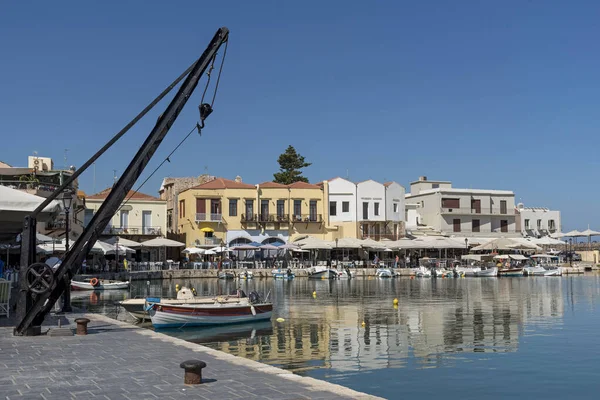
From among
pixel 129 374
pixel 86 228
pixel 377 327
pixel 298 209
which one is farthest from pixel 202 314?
pixel 298 209

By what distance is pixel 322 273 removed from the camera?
59.4 metres

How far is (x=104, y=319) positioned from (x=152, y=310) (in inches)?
129

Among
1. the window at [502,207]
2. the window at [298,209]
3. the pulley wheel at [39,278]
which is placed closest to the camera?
the pulley wheel at [39,278]

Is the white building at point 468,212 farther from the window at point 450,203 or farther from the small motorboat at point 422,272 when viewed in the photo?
the small motorboat at point 422,272

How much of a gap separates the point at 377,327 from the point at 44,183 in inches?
868

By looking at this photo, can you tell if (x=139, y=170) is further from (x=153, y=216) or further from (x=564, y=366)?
(x=153, y=216)

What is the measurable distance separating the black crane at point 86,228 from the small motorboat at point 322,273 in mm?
43883

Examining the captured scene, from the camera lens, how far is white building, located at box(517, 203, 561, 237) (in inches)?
3797

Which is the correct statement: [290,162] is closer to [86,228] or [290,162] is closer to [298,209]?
[298,209]

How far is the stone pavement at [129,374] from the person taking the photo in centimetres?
900

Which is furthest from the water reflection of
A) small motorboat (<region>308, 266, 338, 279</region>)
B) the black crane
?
small motorboat (<region>308, 266, 338, 279</region>)

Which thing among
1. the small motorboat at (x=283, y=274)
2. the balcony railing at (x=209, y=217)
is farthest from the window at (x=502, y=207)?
the balcony railing at (x=209, y=217)

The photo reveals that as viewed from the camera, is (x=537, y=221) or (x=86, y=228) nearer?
(x=86, y=228)

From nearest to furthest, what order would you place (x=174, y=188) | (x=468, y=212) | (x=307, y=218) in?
(x=307, y=218) < (x=174, y=188) < (x=468, y=212)
